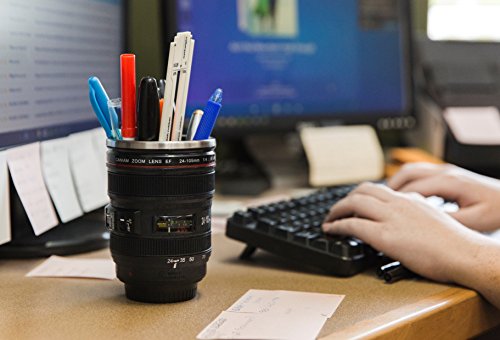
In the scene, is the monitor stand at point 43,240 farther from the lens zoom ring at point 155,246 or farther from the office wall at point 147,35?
the office wall at point 147,35

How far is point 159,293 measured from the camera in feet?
2.23

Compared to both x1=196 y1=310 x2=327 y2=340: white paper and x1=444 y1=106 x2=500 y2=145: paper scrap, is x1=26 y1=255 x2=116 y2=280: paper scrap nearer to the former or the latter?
x1=196 y1=310 x2=327 y2=340: white paper

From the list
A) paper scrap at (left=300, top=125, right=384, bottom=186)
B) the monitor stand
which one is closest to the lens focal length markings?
the monitor stand

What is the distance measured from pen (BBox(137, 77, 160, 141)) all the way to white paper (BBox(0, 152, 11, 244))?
Result: 0.69ft

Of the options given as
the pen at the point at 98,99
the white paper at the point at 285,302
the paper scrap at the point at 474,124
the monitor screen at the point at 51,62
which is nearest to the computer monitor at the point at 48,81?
the monitor screen at the point at 51,62

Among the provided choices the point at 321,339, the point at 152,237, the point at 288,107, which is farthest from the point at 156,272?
the point at 288,107

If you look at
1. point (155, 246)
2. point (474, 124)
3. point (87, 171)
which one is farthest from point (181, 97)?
point (474, 124)

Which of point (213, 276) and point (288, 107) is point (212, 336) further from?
point (288, 107)

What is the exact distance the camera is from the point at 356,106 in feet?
5.11

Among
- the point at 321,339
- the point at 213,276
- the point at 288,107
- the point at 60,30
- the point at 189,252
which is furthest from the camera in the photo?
the point at 288,107

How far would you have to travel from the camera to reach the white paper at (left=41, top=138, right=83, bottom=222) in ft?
2.93

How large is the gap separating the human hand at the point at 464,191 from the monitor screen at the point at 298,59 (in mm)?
496

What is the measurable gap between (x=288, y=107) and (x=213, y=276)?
736 millimetres

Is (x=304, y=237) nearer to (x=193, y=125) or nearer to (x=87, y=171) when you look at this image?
(x=193, y=125)
